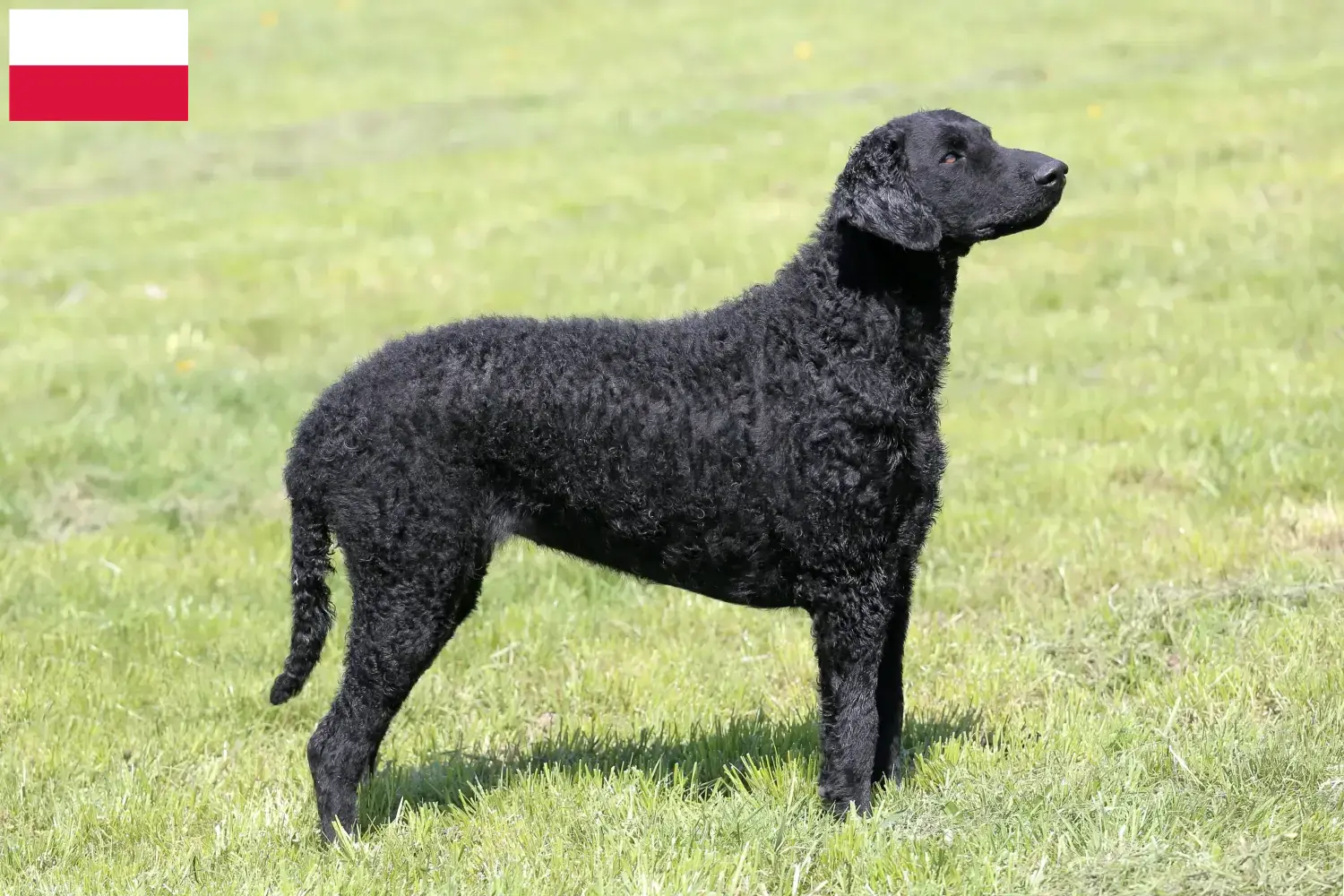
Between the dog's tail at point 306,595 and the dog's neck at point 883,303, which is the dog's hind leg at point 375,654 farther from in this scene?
the dog's neck at point 883,303

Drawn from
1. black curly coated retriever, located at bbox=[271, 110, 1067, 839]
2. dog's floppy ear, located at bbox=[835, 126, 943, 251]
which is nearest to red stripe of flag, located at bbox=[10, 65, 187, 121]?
black curly coated retriever, located at bbox=[271, 110, 1067, 839]

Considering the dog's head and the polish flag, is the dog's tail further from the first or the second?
the polish flag

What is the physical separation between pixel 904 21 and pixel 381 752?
2274 centimetres

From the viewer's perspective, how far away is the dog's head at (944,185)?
451 centimetres

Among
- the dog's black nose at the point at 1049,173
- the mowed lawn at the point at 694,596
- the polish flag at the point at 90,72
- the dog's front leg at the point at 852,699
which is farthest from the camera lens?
the polish flag at the point at 90,72

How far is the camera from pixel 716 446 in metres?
4.52

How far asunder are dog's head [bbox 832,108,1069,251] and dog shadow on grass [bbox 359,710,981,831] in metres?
1.75

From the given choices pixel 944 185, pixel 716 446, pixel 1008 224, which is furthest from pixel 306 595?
pixel 1008 224

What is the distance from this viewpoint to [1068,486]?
7.52m

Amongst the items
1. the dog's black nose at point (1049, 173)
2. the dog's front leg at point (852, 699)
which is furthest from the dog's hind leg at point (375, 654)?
the dog's black nose at point (1049, 173)

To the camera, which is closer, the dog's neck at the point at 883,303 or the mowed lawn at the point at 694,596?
the mowed lawn at the point at 694,596

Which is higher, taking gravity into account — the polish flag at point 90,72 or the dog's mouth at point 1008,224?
the polish flag at point 90,72

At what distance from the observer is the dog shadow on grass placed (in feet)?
15.8

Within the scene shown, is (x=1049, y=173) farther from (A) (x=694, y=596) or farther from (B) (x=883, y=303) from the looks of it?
(A) (x=694, y=596)
